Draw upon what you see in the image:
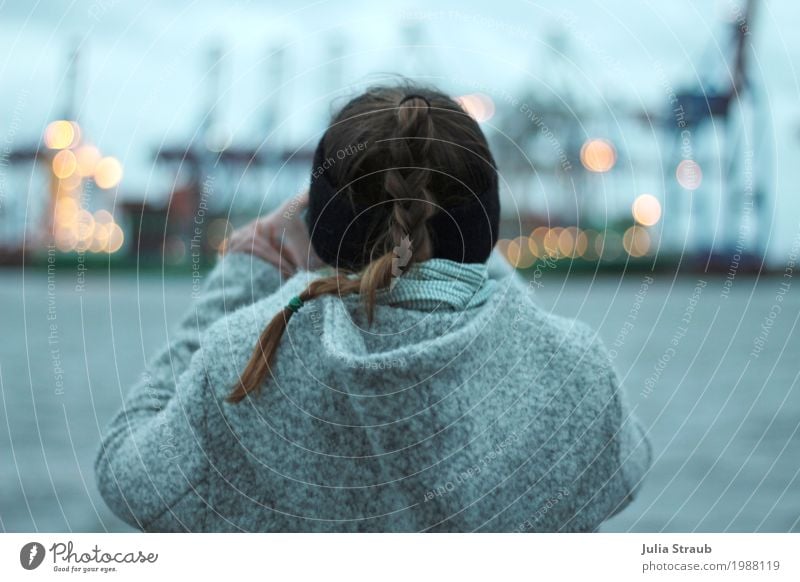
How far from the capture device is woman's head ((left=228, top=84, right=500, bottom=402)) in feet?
2.39

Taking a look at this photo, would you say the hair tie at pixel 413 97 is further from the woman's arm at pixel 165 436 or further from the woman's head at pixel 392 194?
the woman's arm at pixel 165 436

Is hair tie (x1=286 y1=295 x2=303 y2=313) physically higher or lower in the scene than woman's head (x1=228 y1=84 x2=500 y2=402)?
lower

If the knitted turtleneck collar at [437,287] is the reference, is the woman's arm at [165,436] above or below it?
below

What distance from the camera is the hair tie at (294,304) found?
2.36 feet

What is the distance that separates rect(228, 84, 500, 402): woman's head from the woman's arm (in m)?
0.04

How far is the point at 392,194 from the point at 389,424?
164 millimetres

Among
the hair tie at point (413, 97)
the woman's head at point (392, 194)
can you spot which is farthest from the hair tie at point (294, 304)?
the hair tie at point (413, 97)

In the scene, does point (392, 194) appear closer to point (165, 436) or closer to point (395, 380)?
point (395, 380)

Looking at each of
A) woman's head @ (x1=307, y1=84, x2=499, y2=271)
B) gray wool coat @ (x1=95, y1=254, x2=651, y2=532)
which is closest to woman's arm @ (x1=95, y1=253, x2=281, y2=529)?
gray wool coat @ (x1=95, y1=254, x2=651, y2=532)

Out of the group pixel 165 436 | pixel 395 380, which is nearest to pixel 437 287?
pixel 395 380

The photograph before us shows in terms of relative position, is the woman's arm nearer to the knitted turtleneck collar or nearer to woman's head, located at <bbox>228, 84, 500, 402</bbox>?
woman's head, located at <bbox>228, 84, 500, 402</bbox>
